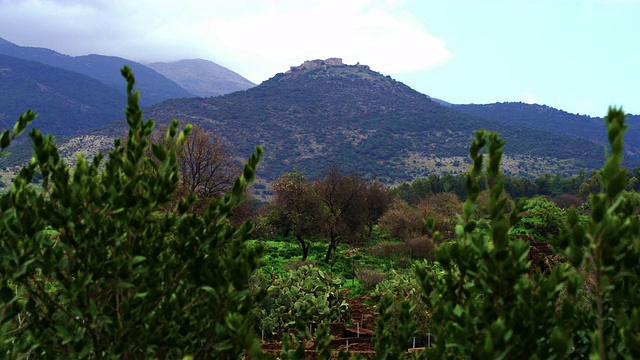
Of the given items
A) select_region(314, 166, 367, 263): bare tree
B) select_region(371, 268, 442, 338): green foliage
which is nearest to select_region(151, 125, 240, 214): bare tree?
select_region(314, 166, 367, 263): bare tree

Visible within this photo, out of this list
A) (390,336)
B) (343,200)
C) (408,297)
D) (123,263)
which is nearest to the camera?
(123,263)

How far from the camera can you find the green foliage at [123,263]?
266 centimetres

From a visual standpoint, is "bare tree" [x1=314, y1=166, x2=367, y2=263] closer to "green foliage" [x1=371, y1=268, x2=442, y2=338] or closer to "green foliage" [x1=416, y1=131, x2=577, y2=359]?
"green foliage" [x1=371, y1=268, x2=442, y2=338]

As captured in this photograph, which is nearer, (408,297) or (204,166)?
(408,297)

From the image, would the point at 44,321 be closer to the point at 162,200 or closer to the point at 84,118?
the point at 162,200

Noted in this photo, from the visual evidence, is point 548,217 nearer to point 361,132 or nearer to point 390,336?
point 390,336

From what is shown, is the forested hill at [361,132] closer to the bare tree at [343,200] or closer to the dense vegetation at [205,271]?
the bare tree at [343,200]

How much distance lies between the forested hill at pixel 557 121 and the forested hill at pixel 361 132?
1644 inches

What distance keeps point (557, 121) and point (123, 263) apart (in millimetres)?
207317

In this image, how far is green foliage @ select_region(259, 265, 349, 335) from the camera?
48.4ft

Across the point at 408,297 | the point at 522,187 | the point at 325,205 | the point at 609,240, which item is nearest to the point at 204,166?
the point at 325,205

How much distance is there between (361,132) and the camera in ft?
437

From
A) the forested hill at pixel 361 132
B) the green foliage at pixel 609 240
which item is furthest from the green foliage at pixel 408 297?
the forested hill at pixel 361 132

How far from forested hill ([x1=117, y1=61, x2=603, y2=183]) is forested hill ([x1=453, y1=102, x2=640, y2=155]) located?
137 feet
